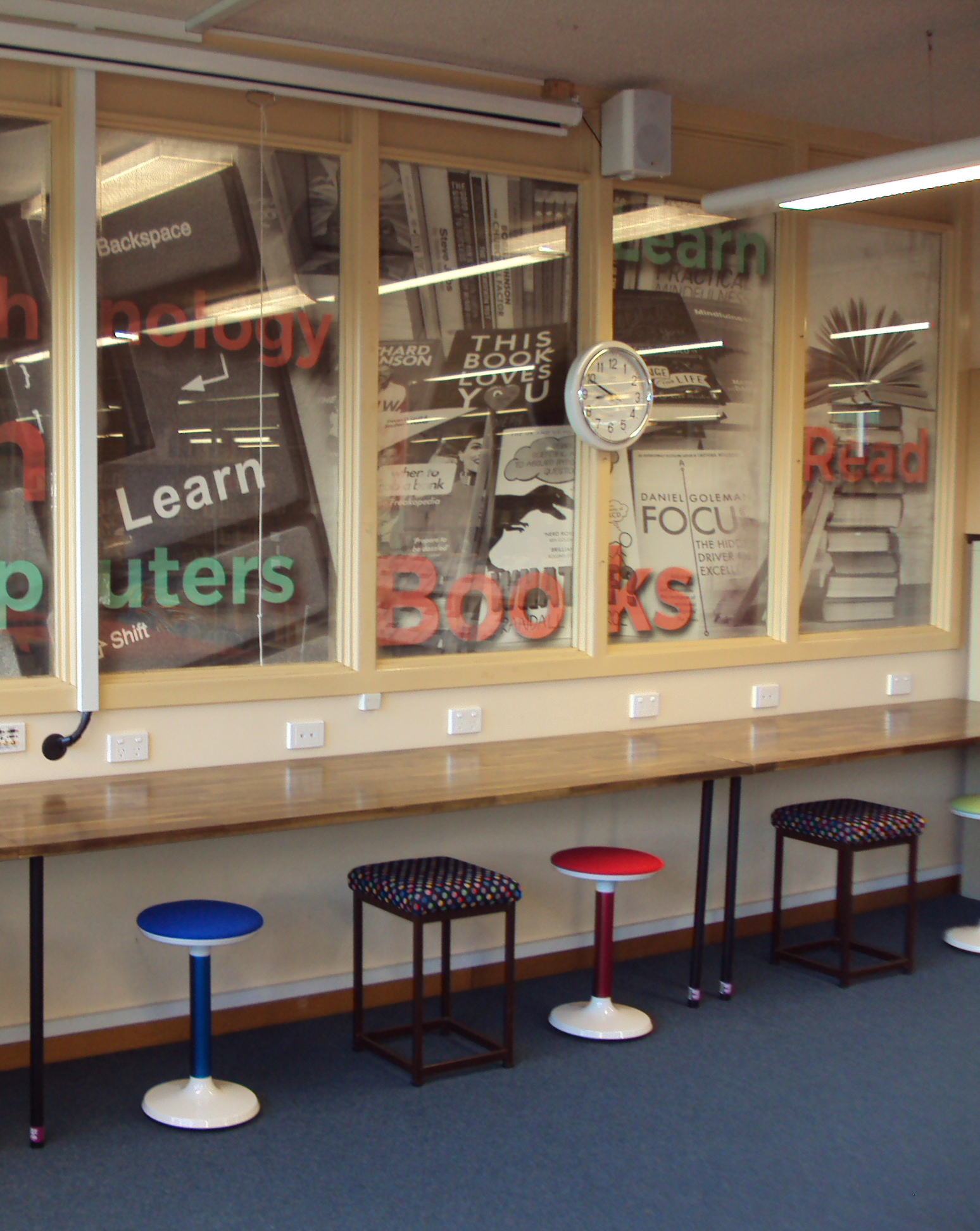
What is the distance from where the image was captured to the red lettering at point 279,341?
4.11m

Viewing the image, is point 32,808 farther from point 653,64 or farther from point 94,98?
point 653,64

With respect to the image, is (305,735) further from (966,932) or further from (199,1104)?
(966,932)

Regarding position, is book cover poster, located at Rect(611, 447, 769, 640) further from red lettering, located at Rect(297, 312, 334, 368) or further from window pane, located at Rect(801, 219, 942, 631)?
red lettering, located at Rect(297, 312, 334, 368)

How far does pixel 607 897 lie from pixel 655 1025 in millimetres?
463

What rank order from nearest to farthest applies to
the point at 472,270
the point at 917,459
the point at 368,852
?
the point at 368,852 → the point at 472,270 → the point at 917,459

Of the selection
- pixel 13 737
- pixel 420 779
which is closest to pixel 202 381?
pixel 13 737

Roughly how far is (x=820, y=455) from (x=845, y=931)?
1890 millimetres

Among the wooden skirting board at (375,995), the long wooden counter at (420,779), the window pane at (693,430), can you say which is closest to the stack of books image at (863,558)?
the window pane at (693,430)

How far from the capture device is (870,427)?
215 inches

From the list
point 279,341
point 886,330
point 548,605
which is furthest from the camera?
point 886,330

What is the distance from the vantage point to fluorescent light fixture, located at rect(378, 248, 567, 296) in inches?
170

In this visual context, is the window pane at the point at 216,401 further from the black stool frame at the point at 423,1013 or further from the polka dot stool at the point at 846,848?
the polka dot stool at the point at 846,848

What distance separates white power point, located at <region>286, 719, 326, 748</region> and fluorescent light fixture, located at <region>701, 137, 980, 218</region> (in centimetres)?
223

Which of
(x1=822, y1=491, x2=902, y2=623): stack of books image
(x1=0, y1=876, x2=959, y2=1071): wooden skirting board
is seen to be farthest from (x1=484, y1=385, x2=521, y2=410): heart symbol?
(x1=0, y1=876, x2=959, y2=1071): wooden skirting board
